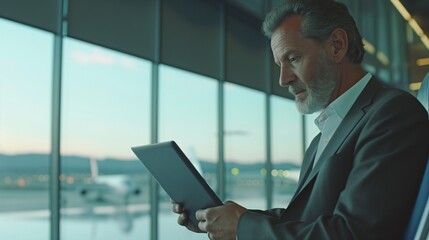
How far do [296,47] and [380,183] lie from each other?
457mm

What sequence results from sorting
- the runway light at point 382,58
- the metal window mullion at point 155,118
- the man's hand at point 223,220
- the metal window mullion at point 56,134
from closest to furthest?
the man's hand at point 223,220, the metal window mullion at point 56,134, the metal window mullion at point 155,118, the runway light at point 382,58

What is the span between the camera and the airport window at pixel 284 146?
330 inches

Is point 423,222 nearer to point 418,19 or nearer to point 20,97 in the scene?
point 20,97

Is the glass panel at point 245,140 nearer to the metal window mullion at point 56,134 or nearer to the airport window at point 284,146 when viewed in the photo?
the airport window at point 284,146

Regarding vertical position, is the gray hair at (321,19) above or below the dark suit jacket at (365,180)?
above

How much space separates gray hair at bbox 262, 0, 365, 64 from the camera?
4.29 feet

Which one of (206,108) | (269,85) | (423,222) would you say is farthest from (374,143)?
(269,85)

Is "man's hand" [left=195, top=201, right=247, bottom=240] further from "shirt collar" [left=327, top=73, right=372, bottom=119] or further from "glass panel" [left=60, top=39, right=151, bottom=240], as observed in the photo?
"glass panel" [left=60, top=39, right=151, bottom=240]

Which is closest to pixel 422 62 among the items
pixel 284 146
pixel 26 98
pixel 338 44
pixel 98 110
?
pixel 284 146

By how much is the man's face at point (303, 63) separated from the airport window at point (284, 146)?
6935mm

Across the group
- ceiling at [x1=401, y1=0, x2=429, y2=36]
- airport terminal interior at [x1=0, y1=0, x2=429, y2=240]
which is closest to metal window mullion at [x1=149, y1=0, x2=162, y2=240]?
airport terminal interior at [x1=0, y1=0, x2=429, y2=240]

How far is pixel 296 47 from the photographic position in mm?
1316

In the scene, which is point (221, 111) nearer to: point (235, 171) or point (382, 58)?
point (235, 171)

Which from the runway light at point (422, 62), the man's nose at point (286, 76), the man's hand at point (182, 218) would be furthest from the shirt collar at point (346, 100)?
the runway light at point (422, 62)
